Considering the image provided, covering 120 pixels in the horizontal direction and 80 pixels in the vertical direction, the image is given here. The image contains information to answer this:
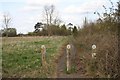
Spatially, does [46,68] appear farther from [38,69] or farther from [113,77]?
[113,77]

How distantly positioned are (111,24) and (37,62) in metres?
5.61

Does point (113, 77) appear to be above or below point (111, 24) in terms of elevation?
below

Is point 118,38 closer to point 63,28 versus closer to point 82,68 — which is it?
point 82,68

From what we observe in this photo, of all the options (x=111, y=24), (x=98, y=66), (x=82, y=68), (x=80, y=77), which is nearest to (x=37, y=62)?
(x=82, y=68)

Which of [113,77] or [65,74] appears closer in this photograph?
[113,77]

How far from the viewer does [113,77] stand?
8812mm

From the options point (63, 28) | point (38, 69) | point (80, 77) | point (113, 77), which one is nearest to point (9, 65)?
point (38, 69)

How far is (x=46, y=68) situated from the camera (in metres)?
12.2

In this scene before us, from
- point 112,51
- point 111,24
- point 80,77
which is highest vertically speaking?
point 111,24

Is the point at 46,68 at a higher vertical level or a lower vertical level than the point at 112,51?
lower

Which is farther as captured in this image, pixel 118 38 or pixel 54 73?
pixel 54 73

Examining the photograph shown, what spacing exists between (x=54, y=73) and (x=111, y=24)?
362 centimetres

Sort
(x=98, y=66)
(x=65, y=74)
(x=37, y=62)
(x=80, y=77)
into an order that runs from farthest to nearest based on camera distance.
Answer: (x=37, y=62), (x=65, y=74), (x=80, y=77), (x=98, y=66)

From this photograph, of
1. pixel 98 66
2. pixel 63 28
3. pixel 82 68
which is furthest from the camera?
pixel 63 28
